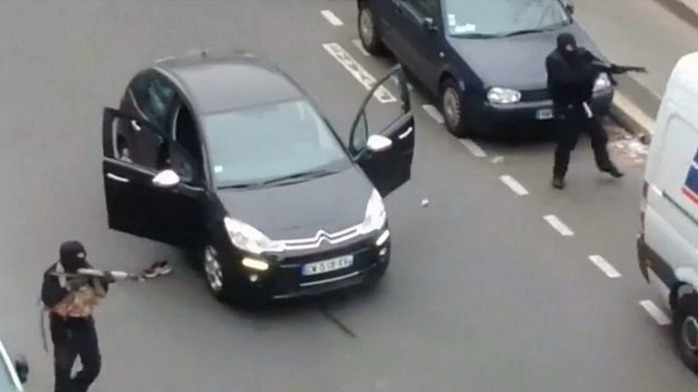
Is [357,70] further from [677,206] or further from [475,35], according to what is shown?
[677,206]

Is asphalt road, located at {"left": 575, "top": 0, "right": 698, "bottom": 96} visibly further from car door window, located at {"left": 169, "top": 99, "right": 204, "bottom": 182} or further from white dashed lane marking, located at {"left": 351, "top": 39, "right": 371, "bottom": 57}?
car door window, located at {"left": 169, "top": 99, "right": 204, "bottom": 182}

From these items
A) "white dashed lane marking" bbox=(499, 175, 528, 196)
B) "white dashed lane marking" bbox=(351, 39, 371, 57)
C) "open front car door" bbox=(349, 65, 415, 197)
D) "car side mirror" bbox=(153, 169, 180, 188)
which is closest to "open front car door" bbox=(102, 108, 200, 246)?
"car side mirror" bbox=(153, 169, 180, 188)

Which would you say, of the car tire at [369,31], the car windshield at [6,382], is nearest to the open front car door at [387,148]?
the car tire at [369,31]

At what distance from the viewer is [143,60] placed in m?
18.8

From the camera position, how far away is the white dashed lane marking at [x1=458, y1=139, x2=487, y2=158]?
16.6 metres

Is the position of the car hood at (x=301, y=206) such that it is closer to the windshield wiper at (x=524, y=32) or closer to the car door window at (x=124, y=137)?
the car door window at (x=124, y=137)

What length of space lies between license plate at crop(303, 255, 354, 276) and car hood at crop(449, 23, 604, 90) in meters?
3.97

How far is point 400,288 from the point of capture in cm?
1395

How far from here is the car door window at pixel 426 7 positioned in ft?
56.9

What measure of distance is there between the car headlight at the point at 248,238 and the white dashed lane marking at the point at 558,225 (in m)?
3.23

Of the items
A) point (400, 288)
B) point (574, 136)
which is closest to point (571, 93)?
point (574, 136)

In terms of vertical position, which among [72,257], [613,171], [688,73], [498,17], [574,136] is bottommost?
[613,171]

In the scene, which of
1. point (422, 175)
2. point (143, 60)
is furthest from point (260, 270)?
point (143, 60)

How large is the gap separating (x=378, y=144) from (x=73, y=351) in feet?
12.5
